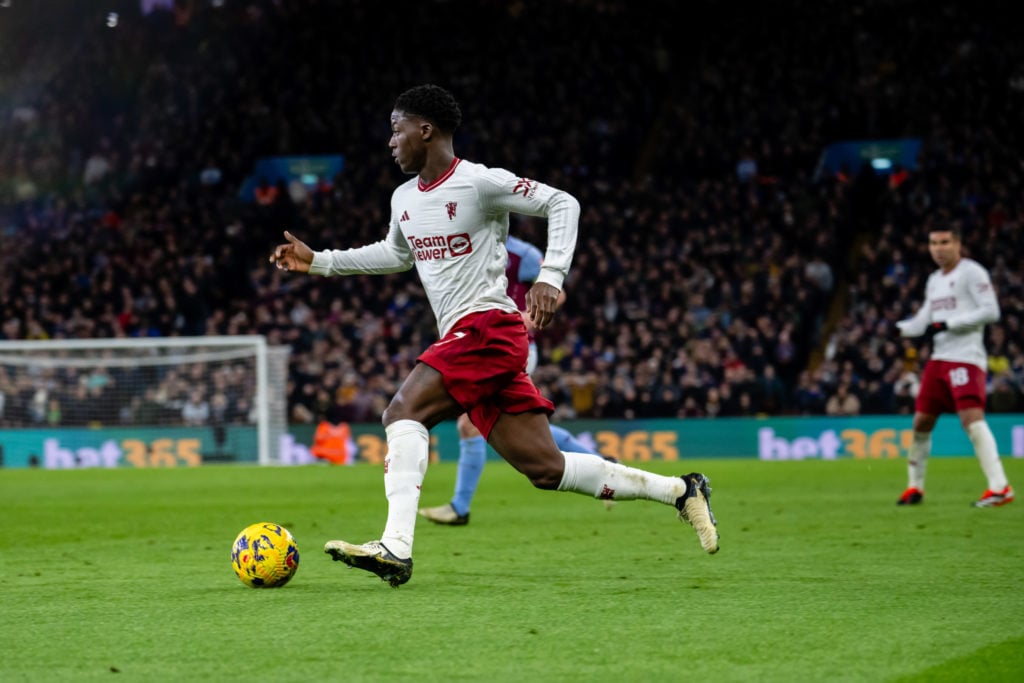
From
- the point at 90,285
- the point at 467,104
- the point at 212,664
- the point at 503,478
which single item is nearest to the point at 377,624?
the point at 212,664

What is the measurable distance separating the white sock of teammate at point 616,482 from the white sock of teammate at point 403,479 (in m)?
0.65

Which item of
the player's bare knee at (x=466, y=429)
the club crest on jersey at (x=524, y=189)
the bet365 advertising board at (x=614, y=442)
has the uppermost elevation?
the club crest on jersey at (x=524, y=189)

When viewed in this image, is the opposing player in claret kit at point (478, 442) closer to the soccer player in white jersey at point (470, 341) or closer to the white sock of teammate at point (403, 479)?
the soccer player in white jersey at point (470, 341)

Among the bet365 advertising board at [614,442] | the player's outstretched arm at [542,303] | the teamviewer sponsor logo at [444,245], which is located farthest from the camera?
the bet365 advertising board at [614,442]

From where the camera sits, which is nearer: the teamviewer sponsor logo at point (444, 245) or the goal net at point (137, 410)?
the teamviewer sponsor logo at point (444, 245)

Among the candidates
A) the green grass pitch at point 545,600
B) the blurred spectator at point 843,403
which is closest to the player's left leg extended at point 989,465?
the green grass pitch at point 545,600

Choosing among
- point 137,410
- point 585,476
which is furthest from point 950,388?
point 137,410

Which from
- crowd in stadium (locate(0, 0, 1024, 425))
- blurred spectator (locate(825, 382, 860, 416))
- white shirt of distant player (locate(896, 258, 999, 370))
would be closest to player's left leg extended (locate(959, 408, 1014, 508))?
white shirt of distant player (locate(896, 258, 999, 370))

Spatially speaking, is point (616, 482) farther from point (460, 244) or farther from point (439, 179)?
point (439, 179)

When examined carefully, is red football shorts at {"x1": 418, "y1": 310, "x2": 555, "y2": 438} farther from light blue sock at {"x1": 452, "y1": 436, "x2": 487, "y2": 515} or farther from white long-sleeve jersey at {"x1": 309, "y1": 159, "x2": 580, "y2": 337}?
light blue sock at {"x1": 452, "y1": 436, "x2": 487, "y2": 515}

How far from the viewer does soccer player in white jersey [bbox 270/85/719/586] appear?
5.76 meters

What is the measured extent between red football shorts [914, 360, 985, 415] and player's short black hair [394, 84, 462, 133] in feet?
18.5

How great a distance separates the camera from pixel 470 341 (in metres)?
5.84

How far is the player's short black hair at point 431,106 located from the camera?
595cm
